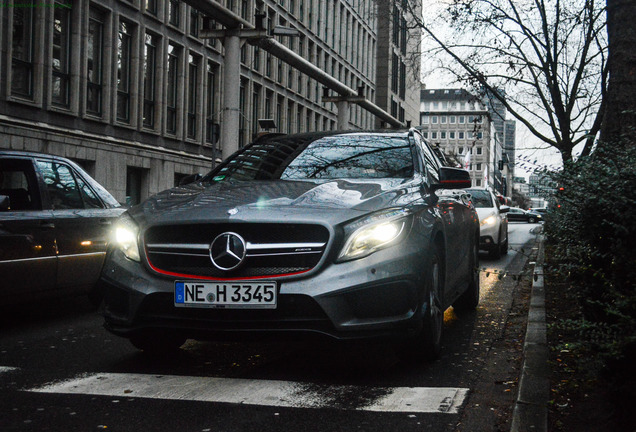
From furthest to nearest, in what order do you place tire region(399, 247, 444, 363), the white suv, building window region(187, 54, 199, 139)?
building window region(187, 54, 199, 139) → the white suv → tire region(399, 247, 444, 363)

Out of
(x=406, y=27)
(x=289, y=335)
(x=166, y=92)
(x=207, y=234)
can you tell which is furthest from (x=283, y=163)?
(x=166, y=92)

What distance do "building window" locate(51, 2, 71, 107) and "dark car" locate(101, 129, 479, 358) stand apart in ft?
66.4

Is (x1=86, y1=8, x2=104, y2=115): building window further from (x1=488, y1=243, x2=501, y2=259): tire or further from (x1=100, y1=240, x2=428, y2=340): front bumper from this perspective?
(x1=100, y1=240, x2=428, y2=340): front bumper

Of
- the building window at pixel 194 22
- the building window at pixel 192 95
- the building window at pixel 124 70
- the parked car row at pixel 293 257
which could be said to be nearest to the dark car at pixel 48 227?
the parked car row at pixel 293 257

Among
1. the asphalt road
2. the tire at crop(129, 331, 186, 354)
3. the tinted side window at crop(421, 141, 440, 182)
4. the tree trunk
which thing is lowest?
the asphalt road

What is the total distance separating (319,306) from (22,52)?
67.1 feet

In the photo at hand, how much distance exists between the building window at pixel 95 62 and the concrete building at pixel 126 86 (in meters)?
0.03

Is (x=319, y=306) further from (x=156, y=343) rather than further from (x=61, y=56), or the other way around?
(x=61, y=56)

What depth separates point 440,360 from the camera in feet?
18.2

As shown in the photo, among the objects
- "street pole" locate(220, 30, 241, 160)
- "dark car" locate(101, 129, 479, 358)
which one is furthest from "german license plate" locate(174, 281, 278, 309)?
"street pole" locate(220, 30, 241, 160)

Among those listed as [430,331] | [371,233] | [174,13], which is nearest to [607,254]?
[371,233]

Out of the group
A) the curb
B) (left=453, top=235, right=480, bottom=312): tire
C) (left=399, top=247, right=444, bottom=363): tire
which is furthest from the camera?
(left=453, top=235, right=480, bottom=312): tire

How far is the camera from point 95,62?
2606 cm

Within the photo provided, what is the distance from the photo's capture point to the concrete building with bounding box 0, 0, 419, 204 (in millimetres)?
22438
